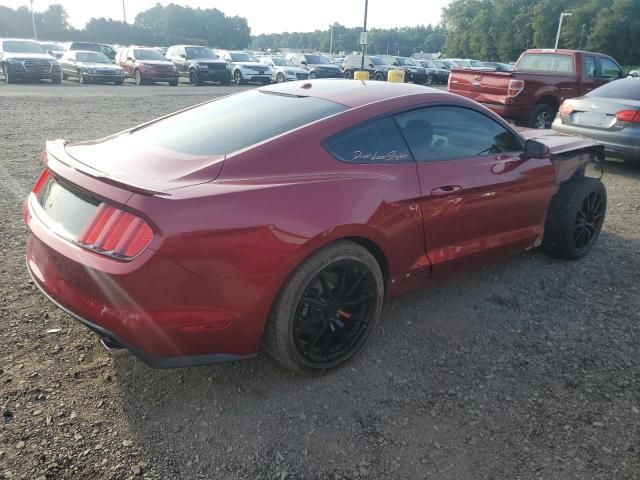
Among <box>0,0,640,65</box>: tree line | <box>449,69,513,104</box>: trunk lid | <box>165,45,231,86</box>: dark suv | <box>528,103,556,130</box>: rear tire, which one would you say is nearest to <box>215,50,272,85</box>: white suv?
<box>165,45,231,86</box>: dark suv

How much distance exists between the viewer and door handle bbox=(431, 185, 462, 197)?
321 centimetres

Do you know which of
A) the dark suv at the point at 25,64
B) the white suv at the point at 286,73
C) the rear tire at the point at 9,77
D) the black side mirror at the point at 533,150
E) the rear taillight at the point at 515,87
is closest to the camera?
the black side mirror at the point at 533,150

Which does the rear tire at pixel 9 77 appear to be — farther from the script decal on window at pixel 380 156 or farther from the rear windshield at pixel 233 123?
the script decal on window at pixel 380 156

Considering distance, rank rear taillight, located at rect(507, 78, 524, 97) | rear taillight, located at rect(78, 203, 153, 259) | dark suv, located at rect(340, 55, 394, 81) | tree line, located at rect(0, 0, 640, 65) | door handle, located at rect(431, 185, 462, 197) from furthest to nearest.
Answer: tree line, located at rect(0, 0, 640, 65) → dark suv, located at rect(340, 55, 394, 81) → rear taillight, located at rect(507, 78, 524, 97) → door handle, located at rect(431, 185, 462, 197) → rear taillight, located at rect(78, 203, 153, 259)

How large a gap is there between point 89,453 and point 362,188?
1.80 meters

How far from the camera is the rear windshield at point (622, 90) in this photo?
7898 mm

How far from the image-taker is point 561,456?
2420mm

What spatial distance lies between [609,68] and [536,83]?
3.17 metres

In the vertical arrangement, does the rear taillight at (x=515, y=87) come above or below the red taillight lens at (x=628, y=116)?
above

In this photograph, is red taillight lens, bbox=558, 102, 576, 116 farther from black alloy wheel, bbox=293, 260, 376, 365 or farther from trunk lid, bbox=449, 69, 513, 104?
black alloy wheel, bbox=293, 260, 376, 365

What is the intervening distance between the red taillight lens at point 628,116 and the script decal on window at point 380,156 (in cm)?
582

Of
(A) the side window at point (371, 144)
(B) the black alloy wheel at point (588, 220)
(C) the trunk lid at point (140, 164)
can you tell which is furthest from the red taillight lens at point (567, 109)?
Result: (C) the trunk lid at point (140, 164)

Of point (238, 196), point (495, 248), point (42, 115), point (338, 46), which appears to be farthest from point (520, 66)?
point (338, 46)

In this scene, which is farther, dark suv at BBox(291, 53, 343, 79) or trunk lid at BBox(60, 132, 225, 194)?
dark suv at BBox(291, 53, 343, 79)
